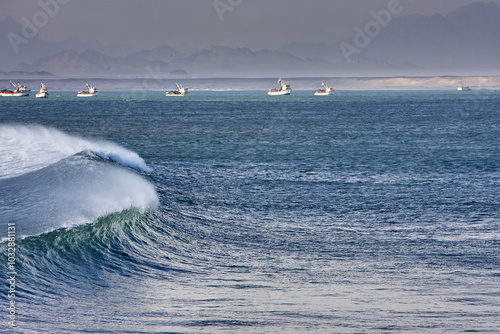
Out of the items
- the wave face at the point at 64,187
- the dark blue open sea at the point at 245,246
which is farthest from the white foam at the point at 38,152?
the dark blue open sea at the point at 245,246

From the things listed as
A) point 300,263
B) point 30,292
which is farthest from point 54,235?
point 300,263

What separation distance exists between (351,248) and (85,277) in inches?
303

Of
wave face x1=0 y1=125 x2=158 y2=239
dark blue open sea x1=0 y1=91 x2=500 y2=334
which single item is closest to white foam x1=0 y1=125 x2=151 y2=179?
wave face x1=0 y1=125 x2=158 y2=239

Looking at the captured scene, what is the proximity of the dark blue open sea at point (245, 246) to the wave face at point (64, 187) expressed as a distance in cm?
10

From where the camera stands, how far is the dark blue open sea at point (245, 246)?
41.1ft

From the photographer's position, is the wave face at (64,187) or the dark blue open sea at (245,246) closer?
the dark blue open sea at (245,246)

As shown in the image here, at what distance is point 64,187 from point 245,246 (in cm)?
909

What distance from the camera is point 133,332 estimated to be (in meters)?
11.6

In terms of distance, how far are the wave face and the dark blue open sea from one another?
0.10m

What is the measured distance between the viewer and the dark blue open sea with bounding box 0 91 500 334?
12.5 meters

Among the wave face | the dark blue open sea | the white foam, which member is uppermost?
the white foam

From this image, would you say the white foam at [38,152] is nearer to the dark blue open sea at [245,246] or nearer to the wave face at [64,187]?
the wave face at [64,187]

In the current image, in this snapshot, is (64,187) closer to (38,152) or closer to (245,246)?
(245,246)

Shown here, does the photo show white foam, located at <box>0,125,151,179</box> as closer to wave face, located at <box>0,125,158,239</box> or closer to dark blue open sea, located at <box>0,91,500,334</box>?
wave face, located at <box>0,125,158,239</box>
